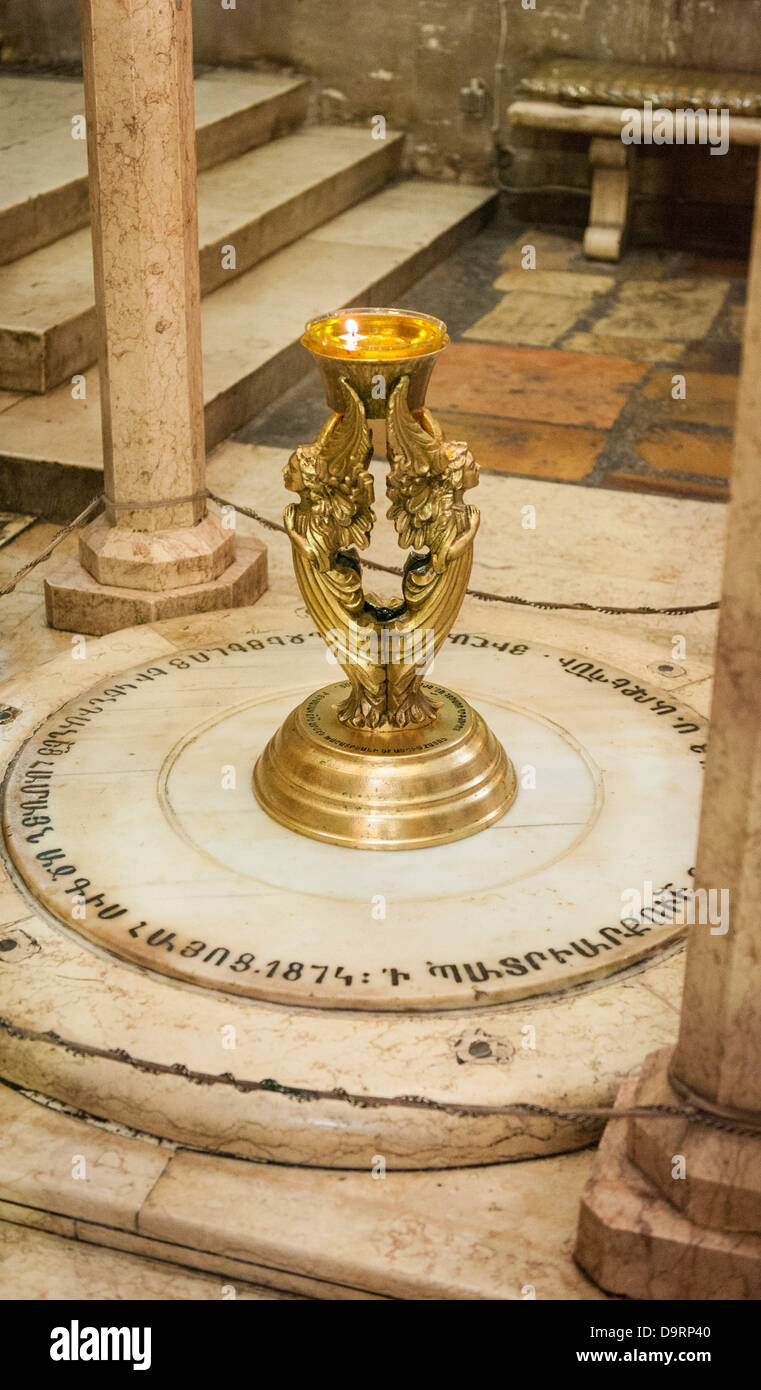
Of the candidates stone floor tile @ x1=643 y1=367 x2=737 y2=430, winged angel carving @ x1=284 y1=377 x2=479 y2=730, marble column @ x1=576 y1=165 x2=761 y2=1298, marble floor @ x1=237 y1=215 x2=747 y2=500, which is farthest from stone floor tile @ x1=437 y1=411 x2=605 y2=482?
marble column @ x1=576 y1=165 x2=761 y2=1298

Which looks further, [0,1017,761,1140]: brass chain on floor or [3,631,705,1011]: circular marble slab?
[3,631,705,1011]: circular marble slab

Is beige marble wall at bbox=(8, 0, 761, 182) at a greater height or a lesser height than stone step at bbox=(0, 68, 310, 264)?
greater

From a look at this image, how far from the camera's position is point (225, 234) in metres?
6.23

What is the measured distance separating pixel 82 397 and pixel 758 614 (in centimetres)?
379

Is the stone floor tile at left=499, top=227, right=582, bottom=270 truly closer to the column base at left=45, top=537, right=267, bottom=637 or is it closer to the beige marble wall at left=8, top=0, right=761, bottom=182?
the beige marble wall at left=8, top=0, right=761, bottom=182

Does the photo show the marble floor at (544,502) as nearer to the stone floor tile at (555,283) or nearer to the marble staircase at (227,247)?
the stone floor tile at (555,283)

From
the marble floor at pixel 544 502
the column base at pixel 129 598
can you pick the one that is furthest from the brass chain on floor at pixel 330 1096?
the column base at pixel 129 598

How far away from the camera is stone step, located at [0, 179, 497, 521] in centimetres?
490

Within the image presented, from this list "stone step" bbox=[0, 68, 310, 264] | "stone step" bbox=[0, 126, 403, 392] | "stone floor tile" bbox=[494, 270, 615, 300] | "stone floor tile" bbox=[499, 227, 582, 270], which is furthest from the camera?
"stone floor tile" bbox=[499, 227, 582, 270]

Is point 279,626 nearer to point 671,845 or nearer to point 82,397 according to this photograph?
point 671,845

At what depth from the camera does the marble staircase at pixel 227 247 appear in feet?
16.9

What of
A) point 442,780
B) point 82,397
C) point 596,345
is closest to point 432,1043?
point 442,780

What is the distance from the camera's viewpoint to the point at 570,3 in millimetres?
7547

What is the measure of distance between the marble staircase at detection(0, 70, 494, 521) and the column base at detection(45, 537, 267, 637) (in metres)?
0.67
